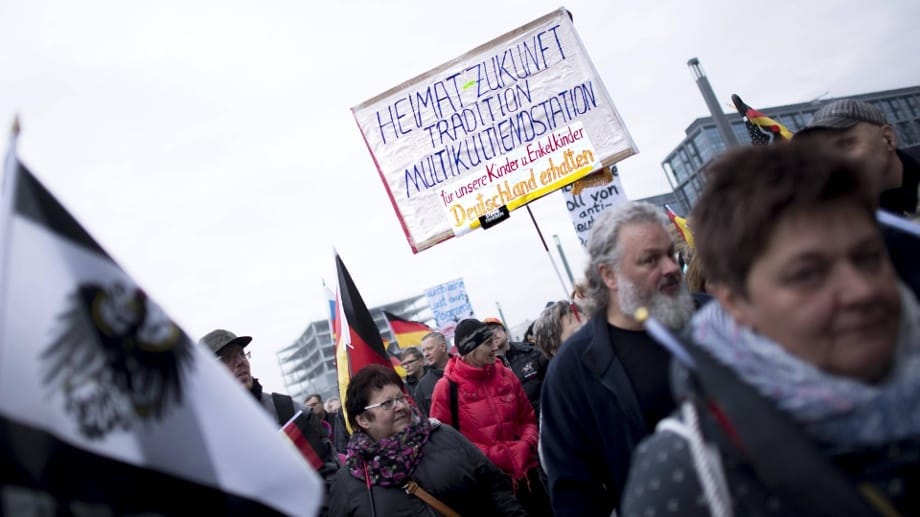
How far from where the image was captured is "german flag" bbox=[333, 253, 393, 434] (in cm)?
573

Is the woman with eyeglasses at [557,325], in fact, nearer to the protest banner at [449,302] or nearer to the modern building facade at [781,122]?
the protest banner at [449,302]

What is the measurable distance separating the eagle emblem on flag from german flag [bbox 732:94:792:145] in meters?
4.19

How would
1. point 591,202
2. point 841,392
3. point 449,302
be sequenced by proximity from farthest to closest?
point 449,302, point 591,202, point 841,392

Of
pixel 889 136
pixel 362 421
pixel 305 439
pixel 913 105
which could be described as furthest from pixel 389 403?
pixel 913 105

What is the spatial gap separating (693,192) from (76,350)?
187 feet

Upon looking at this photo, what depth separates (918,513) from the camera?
1165 mm

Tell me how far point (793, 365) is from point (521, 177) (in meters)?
4.02

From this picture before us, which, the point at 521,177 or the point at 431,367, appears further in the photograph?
the point at 431,367

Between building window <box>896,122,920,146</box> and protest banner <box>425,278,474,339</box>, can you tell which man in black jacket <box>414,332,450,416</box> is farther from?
building window <box>896,122,920,146</box>

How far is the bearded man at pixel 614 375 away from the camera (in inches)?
100

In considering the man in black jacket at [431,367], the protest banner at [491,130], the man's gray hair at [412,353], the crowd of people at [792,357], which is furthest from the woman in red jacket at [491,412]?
the man's gray hair at [412,353]

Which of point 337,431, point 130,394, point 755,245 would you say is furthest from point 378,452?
point 337,431

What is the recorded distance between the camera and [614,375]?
2582 mm

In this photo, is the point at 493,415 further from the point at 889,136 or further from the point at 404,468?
the point at 889,136
